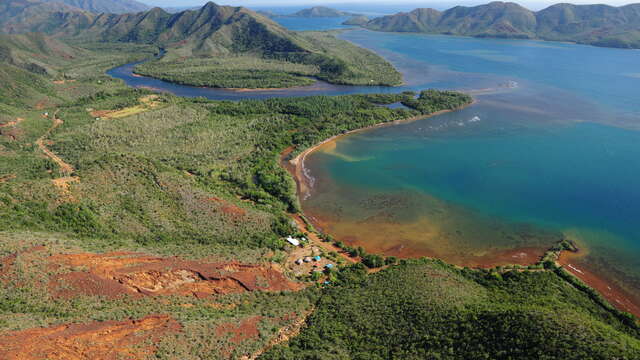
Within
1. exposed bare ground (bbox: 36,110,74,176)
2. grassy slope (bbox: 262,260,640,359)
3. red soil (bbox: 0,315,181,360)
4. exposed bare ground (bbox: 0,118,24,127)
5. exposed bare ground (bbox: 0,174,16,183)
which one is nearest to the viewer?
red soil (bbox: 0,315,181,360)

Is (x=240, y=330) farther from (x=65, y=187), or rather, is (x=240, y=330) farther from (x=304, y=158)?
(x=304, y=158)

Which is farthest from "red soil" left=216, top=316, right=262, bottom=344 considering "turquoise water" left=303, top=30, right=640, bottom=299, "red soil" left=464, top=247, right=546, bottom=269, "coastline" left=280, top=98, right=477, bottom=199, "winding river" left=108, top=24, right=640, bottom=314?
"coastline" left=280, top=98, right=477, bottom=199

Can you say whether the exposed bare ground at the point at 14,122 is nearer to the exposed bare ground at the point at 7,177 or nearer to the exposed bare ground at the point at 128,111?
the exposed bare ground at the point at 128,111

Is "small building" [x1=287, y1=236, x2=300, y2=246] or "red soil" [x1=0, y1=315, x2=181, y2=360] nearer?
"red soil" [x1=0, y1=315, x2=181, y2=360]

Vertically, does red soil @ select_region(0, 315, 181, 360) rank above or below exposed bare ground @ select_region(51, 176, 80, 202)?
below

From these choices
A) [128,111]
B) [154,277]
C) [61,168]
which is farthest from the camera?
[128,111]

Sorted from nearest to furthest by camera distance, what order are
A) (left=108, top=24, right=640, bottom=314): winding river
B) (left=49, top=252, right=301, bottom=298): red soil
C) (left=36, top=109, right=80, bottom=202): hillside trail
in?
(left=49, top=252, right=301, bottom=298): red soil
(left=36, top=109, right=80, bottom=202): hillside trail
(left=108, top=24, right=640, bottom=314): winding river

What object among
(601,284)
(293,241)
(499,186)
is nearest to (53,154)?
(293,241)

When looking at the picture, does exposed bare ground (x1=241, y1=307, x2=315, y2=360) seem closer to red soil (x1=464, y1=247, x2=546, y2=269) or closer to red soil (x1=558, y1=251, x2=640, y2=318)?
red soil (x1=464, y1=247, x2=546, y2=269)

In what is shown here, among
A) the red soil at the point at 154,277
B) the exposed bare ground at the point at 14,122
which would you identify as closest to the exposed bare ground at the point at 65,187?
the red soil at the point at 154,277
